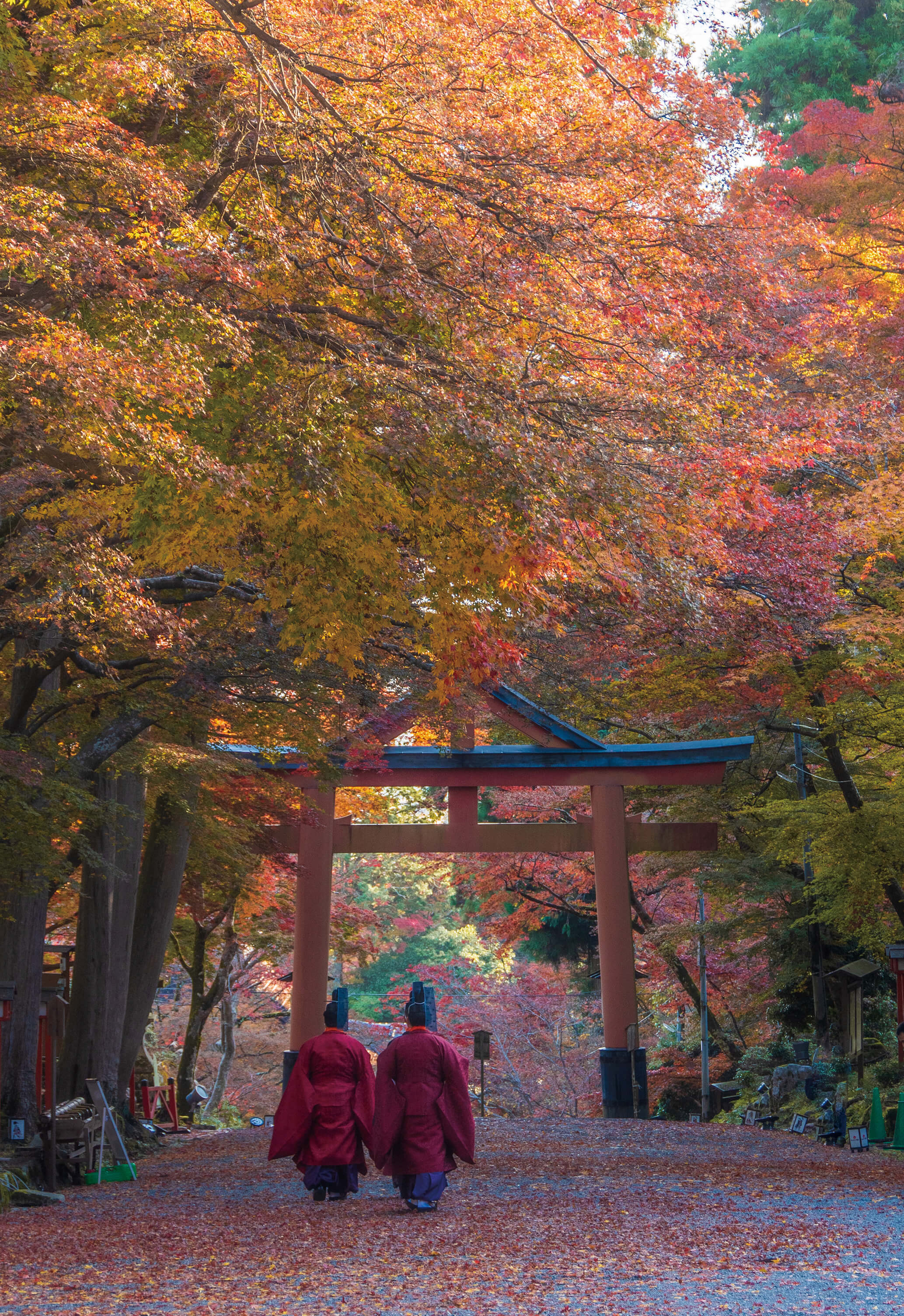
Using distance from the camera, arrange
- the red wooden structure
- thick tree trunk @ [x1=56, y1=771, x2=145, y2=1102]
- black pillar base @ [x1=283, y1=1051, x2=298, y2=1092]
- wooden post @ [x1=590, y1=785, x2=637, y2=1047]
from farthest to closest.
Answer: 1. the red wooden structure
2. black pillar base @ [x1=283, y1=1051, x2=298, y2=1092]
3. wooden post @ [x1=590, y1=785, x2=637, y2=1047]
4. thick tree trunk @ [x1=56, y1=771, x2=145, y2=1102]

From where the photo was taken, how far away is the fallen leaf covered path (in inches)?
201

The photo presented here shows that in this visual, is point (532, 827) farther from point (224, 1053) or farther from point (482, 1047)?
point (224, 1053)

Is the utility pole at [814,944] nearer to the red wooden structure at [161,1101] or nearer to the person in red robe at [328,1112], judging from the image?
the red wooden structure at [161,1101]

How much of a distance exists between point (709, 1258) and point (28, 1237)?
4129 millimetres

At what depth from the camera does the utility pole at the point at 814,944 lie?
55.1 ft

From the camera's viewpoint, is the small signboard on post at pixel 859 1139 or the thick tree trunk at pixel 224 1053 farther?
the thick tree trunk at pixel 224 1053

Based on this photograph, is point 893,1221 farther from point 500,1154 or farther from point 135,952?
point 135,952

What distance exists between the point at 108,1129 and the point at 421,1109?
17.2ft

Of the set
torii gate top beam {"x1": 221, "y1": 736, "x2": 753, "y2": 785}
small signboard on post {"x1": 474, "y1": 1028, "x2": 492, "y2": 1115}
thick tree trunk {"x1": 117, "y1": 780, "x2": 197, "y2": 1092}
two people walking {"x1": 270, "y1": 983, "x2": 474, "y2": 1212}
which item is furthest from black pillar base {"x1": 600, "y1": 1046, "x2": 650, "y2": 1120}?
two people walking {"x1": 270, "y1": 983, "x2": 474, "y2": 1212}

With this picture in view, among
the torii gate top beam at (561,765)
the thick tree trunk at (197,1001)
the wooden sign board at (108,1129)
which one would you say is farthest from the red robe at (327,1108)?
the thick tree trunk at (197,1001)

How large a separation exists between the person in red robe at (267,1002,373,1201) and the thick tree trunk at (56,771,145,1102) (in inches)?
199

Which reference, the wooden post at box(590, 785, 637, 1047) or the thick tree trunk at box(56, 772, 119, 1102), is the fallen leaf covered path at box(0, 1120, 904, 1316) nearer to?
the thick tree trunk at box(56, 772, 119, 1102)

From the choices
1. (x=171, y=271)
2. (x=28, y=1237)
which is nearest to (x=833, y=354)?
(x=171, y=271)

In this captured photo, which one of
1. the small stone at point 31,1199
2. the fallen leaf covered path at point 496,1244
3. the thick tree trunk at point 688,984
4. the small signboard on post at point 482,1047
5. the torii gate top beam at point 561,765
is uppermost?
the torii gate top beam at point 561,765
